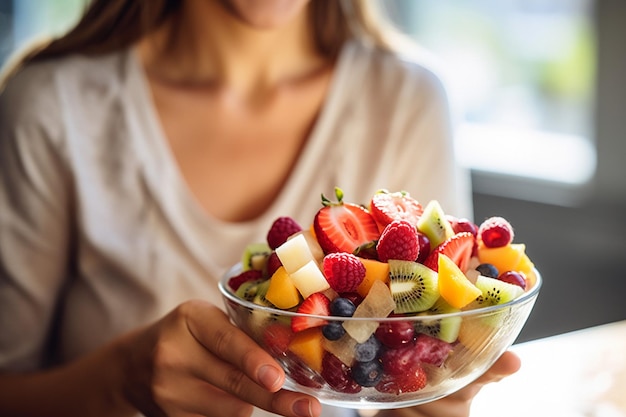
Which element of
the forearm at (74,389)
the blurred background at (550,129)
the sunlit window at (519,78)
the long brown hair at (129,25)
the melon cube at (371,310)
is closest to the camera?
the melon cube at (371,310)

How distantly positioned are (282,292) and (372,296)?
81mm

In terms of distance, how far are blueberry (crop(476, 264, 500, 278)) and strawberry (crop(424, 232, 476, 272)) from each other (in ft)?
0.05

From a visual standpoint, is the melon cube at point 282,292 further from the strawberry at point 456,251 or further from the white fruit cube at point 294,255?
the strawberry at point 456,251

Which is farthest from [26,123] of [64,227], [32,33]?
[32,33]

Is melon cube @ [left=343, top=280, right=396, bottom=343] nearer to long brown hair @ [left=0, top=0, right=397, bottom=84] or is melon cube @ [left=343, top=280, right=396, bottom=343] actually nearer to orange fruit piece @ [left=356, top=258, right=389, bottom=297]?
orange fruit piece @ [left=356, top=258, right=389, bottom=297]

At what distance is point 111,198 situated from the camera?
4.48 feet

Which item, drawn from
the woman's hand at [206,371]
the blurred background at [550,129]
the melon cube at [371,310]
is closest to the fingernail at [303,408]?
the woman's hand at [206,371]

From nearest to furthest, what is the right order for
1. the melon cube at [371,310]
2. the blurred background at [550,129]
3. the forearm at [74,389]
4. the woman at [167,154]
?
the melon cube at [371,310]
the forearm at [74,389]
the woman at [167,154]
the blurred background at [550,129]

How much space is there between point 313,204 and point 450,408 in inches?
22.6

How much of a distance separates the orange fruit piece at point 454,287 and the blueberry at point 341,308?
0.27 ft

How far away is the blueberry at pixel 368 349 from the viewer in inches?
26.7

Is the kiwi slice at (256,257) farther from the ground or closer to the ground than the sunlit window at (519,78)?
farther from the ground

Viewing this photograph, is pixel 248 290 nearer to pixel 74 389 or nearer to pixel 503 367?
pixel 503 367

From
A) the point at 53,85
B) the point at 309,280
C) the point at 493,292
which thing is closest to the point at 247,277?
the point at 309,280
